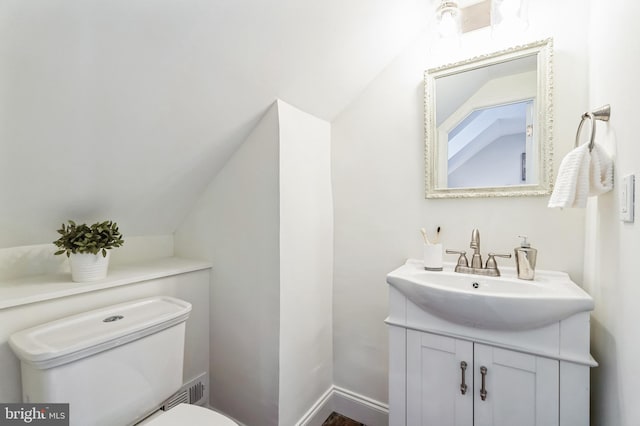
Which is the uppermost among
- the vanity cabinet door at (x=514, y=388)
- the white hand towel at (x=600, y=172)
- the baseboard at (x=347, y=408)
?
the white hand towel at (x=600, y=172)

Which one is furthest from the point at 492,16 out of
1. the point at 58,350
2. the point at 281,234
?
the point at 58,350

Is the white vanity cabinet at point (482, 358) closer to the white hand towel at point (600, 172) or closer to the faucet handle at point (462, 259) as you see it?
the faucet handle at point (462, 259)

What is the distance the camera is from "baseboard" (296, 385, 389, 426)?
1532mm

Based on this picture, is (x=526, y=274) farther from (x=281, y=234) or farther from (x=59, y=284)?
(x=59, y=284)

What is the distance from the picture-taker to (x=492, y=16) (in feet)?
4.26

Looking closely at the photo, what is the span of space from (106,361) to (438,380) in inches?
47.1

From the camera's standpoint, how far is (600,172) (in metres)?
0.91

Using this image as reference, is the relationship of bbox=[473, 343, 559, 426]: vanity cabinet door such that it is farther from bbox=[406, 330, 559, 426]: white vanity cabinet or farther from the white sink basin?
the white sink basin

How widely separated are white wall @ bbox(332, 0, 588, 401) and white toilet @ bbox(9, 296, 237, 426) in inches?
34.1

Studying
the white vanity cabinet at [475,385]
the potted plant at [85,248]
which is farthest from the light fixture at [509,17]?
the potted plant at [85,248]

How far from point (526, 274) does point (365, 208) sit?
79 cm

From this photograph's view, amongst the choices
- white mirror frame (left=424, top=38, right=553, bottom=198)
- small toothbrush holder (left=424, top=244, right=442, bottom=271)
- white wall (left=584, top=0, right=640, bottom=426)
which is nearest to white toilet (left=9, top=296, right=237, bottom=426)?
small toothbrush holder (left=424, top=244, right=442, bottom=271)

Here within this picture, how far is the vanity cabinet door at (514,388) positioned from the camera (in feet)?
3.08

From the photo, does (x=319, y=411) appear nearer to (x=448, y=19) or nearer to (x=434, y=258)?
(x=434, y=258)
